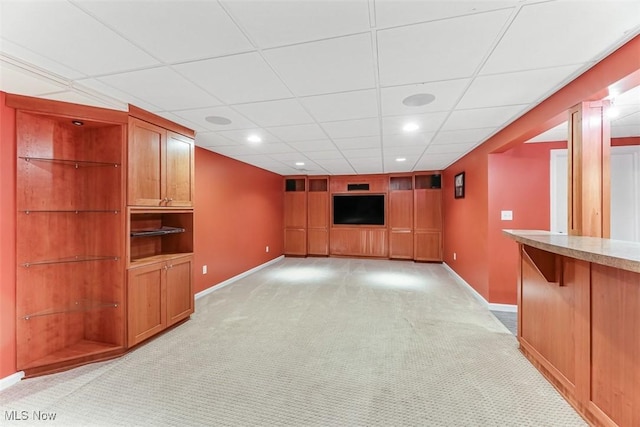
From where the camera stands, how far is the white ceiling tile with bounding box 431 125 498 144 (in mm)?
3317

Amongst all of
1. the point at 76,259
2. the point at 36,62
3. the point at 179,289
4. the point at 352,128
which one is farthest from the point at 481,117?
the point at 76,259

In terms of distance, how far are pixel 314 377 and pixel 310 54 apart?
2.39 meters

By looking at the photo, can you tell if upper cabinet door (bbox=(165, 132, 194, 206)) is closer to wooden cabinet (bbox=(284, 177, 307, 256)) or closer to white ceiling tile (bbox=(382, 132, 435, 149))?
white ceiling tile (bbox=(382, 132, 435, 149))

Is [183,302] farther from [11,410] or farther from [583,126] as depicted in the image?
[583,126]

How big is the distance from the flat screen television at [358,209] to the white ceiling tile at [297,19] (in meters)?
6.07

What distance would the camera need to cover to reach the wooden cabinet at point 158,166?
2.60 m

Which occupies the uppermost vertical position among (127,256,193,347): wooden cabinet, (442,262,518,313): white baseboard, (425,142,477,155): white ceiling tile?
(425,142,477,155): white ceiling tile

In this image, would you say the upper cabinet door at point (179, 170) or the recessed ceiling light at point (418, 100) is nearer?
the recessed ceiling light at point (418, 100)

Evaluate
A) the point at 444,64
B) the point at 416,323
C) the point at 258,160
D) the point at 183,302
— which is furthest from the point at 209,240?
→ the point at 444,64

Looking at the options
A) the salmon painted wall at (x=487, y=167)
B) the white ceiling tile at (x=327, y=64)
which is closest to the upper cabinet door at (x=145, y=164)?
the white ceiling tile at (x=327, y=64)

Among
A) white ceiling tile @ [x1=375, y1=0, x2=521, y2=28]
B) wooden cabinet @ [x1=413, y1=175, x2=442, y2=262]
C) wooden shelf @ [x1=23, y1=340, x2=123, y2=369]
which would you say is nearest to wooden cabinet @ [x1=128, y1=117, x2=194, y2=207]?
wooden shelf @ [x1=23, y1=340, x2=123, y2=369]

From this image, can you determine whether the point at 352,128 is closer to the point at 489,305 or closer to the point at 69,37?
the point at 69,37

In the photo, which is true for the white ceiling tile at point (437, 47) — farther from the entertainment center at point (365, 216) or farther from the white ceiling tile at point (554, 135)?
the entertainment center at point (365, 216)

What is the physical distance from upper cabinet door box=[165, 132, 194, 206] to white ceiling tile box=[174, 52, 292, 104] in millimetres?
1108
